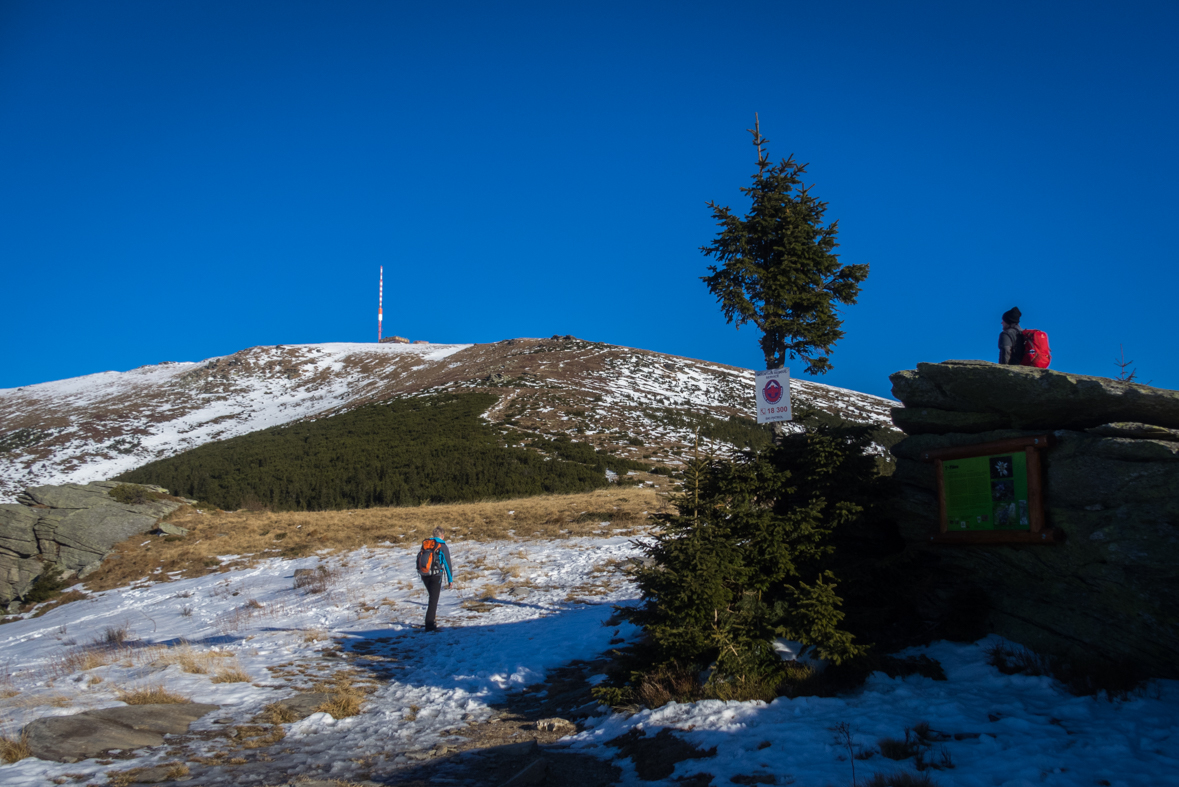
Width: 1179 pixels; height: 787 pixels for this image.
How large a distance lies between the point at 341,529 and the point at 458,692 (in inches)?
638

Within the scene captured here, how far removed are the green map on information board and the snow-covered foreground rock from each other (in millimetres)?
1444

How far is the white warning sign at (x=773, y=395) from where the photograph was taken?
360 inches

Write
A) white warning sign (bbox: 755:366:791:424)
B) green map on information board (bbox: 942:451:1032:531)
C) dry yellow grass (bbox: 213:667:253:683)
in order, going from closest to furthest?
green map on information board (bbox: 942:451:1032:531), white warning sign (bbox: 755:366:791:424), dry yellow grass (bbox: 213:667:253:683)

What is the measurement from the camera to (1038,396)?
7031 millimetres

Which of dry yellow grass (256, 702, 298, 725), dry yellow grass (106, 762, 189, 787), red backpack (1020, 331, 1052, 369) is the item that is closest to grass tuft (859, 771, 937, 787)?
red backpack (1020, 331, 1052, 369)

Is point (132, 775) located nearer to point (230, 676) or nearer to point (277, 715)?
point (277, 715)

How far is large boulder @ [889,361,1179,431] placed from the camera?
6.54m

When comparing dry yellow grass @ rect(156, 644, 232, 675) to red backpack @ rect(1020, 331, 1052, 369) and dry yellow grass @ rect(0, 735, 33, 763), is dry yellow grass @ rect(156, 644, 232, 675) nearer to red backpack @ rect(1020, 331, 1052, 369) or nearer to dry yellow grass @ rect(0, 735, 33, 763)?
dry yellow grass @ rect(0, 735, 33, 763)

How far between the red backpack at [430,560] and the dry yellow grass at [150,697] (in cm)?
456

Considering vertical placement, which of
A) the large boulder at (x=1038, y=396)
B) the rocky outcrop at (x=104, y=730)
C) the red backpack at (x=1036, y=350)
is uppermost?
the red backpack at (x=1036, y=350)

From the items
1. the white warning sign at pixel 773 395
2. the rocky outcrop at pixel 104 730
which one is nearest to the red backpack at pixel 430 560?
the rocky outcrop at pixel 104 730

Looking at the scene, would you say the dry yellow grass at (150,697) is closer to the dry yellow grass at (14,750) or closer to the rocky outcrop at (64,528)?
the dry yellow grass at (14,750)

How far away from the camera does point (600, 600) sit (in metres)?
13.8

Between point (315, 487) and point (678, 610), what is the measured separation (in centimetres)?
3942
